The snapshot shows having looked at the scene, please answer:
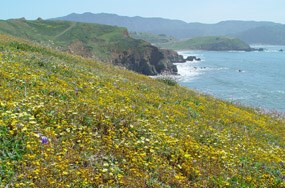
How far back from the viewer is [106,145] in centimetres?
826

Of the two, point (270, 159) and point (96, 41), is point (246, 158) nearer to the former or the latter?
point (270, 159)

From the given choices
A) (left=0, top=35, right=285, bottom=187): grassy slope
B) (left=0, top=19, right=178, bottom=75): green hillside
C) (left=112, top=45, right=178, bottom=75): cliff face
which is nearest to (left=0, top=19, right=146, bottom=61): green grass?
(left=0, top=19, right=178, bottom=75): green hillside

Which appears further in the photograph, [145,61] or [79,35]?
[79,35]

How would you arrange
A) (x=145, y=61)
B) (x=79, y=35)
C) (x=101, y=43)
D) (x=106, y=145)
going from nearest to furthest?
(x=106, y=145) < (x=145, y=61) < (x=101, y=43) < (x=79, y=35)

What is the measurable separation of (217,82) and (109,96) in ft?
307

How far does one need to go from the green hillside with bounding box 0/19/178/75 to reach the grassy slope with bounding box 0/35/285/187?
10447 centimetres

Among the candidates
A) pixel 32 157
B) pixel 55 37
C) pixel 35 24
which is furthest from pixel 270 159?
pixel 35 24

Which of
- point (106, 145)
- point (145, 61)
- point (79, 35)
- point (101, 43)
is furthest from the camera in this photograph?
point (79, 35)

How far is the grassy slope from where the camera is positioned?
22.0ft

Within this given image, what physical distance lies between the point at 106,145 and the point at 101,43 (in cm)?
14306

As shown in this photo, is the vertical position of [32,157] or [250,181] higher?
[32,157]

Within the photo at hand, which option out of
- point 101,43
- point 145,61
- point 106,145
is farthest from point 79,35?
point 106,145

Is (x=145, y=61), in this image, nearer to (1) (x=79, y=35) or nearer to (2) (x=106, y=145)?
(1) (x=79, y=35)

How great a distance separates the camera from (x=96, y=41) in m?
152
